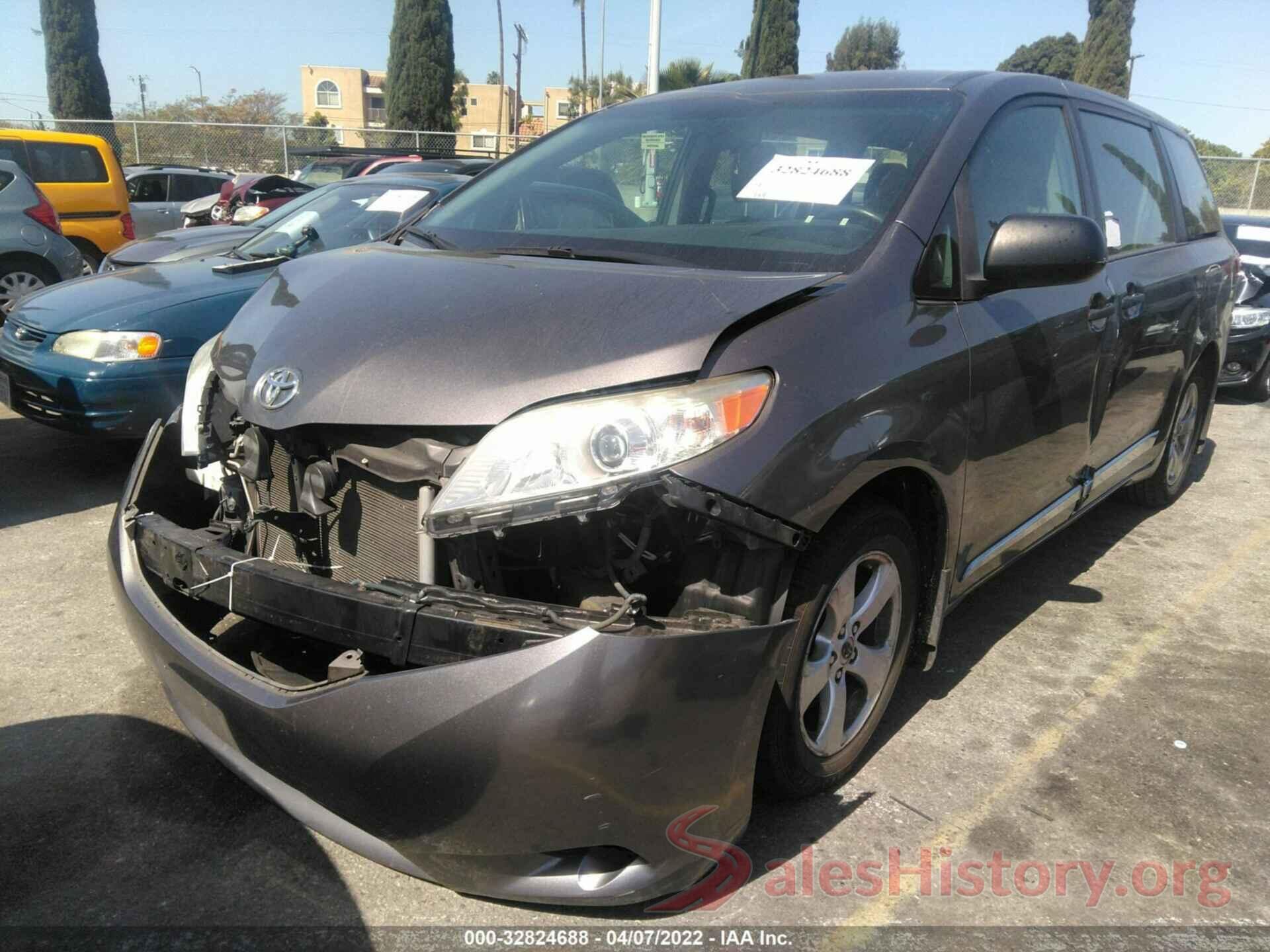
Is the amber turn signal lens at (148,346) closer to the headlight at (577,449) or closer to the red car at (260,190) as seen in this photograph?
the headlight at (577,449)

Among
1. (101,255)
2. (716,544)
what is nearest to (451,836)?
(716,544)

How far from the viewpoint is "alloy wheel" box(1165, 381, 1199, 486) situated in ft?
16.6

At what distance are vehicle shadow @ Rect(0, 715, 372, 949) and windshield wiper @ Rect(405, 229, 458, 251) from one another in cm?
160

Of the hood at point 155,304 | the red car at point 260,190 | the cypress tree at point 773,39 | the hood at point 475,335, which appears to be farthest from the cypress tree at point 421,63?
the hood at point 475,335

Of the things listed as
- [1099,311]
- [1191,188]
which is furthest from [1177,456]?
[1099,311]

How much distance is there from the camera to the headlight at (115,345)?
491 centimetres

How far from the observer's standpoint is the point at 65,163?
452 inches

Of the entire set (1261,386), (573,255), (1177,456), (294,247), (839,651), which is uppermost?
(573,255)

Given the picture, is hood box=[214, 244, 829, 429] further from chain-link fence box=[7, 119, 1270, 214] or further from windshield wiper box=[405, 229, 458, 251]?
chain-link fence box=[7, 119, 1270, 214]

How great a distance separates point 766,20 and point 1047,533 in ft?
118

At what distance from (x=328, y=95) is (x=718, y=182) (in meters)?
100

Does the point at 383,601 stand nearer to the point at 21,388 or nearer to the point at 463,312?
the point at 463,312

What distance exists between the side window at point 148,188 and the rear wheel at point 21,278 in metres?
7.14

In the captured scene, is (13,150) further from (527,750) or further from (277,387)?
(527,750)
